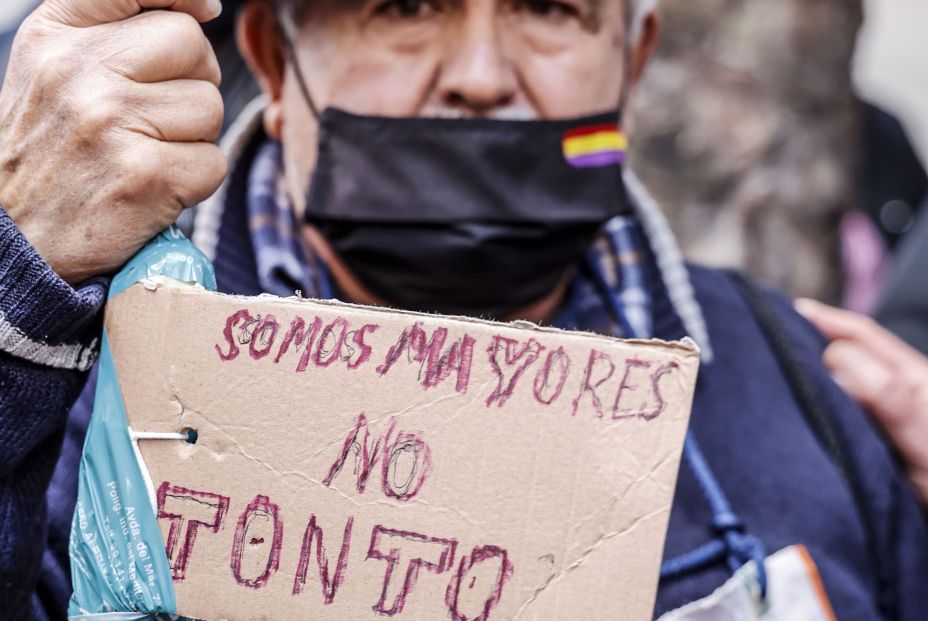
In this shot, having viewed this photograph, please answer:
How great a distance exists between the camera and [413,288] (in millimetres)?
1665

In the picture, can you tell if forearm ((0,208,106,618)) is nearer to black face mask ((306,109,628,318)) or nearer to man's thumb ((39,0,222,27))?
man's thumb ((39,0,222,27))

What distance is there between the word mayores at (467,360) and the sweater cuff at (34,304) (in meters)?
0.17

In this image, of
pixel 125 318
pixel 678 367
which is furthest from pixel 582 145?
pixel 125 318

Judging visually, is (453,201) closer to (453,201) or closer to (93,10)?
(453,201)

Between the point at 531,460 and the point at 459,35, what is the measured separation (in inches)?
35.5

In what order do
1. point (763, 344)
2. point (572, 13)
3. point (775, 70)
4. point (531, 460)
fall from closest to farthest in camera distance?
point (531, 460) < point (572, 13) < point (763, 344) < point (775, 70)

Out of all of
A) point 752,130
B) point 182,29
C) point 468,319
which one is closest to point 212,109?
point 182,29

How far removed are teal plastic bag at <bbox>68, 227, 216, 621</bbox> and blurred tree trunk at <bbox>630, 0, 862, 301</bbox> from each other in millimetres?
2443

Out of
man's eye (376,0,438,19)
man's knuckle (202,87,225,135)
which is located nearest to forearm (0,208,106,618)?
man's knuckle (202,87,225,135)

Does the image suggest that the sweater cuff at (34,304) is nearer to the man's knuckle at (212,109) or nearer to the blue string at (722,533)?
the man's knuckle at (212,109)

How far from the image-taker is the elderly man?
1.13 m

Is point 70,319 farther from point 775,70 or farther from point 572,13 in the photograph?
point 775,70

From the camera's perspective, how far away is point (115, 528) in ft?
3.46

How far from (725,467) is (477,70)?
2.59 feet
